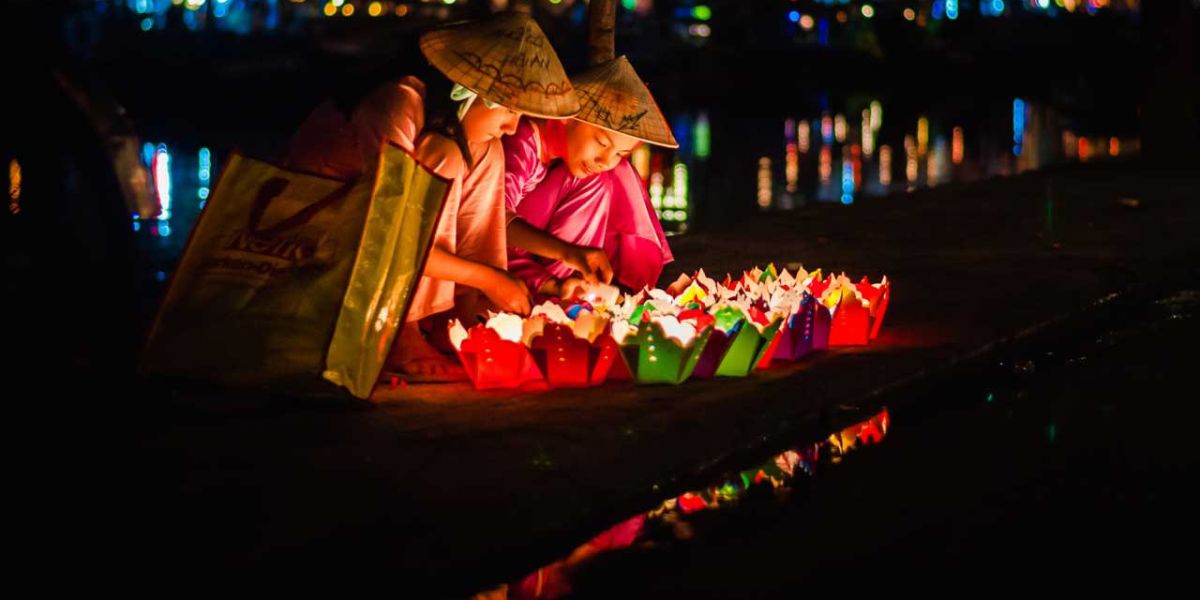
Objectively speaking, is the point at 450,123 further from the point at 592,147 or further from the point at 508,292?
the point at 592,147

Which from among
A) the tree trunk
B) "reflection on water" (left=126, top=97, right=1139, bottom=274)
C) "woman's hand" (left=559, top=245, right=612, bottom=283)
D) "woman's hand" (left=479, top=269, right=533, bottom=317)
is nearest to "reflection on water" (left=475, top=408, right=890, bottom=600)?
"woman's hand" (left=479, top=269, right=533, bottom=317)

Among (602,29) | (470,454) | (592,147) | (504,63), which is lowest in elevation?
(470,454)

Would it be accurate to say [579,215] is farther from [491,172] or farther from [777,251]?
[777,251]

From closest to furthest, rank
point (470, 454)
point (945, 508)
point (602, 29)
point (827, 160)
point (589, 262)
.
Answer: point (945, 508) → point (470, 454) → point (589, 262) → point (602, 29) → point (827, 160)

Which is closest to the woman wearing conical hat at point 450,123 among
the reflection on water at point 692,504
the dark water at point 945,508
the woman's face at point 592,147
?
the woman's face at point 592,147

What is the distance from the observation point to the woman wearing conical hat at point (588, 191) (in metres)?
5.29

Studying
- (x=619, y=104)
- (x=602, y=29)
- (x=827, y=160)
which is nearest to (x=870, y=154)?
(x=827, y=160)

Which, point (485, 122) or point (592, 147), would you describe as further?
point (592, 147)

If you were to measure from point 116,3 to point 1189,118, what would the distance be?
22681 millimetres

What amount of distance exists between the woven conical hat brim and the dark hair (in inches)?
4.3

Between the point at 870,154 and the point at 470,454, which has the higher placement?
the point at 870,154

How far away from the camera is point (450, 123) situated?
4.81 metres

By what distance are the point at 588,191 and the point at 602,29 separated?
1328 millimetres

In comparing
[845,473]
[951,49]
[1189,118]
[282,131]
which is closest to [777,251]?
[845,473]
